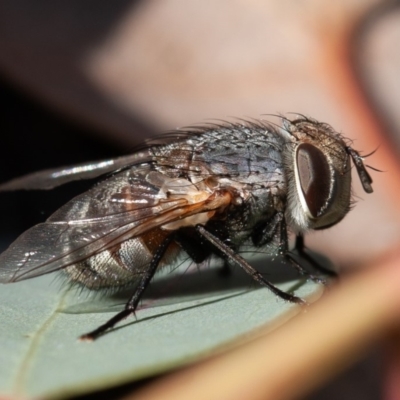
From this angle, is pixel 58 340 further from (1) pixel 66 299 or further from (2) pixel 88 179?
(2) pixel 88 179

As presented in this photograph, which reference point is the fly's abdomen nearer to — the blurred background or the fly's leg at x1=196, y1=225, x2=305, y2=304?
the fly's leg at x1=196, y1=225, x2=305, y2=304

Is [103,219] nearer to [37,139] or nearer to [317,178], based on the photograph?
[317,178]

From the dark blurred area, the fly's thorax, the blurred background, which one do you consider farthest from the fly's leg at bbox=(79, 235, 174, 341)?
the dark blurred area

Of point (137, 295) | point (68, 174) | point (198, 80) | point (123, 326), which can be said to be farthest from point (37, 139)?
point (123, 326)

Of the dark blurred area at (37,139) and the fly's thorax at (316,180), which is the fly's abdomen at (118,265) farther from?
the dark blurred area at (37,139)

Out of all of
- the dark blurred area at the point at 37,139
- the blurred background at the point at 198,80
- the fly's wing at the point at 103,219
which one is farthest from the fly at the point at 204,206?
the dark blurred area at the point at 37,139

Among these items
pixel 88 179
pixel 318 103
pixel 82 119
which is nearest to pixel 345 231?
pixel 318 103

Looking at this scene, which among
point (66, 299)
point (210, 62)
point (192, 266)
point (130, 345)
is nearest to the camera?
point (130, 345)
